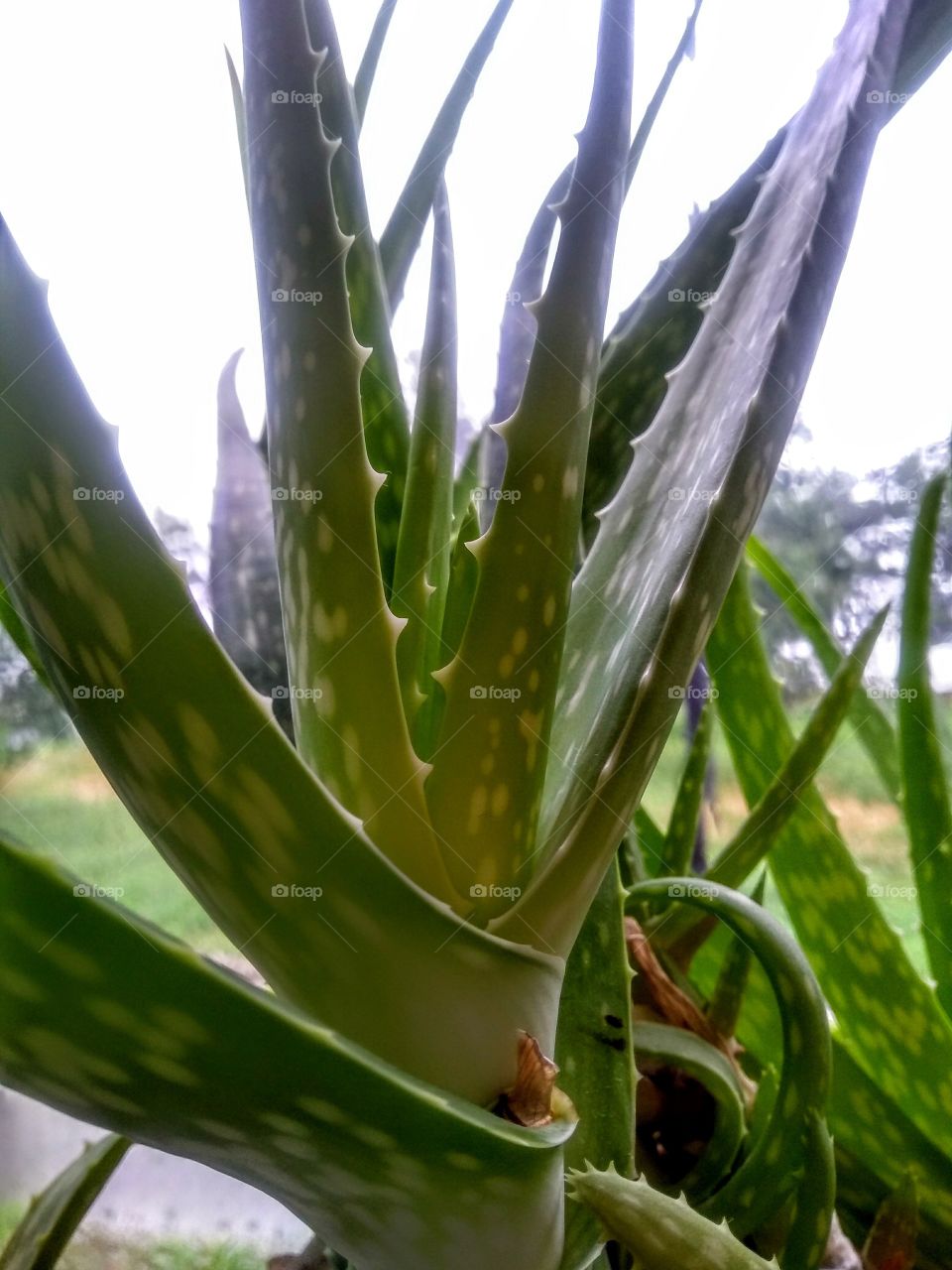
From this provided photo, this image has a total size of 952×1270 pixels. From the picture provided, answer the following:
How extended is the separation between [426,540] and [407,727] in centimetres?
7

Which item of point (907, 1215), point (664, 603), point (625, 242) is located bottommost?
point (907, 1215)

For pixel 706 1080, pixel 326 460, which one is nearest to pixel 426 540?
pixel 326 460

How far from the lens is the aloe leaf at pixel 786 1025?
22 cm

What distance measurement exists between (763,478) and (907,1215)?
0.78 feet

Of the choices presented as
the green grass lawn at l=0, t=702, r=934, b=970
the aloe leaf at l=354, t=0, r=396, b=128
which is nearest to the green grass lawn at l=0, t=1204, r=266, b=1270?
the green grass lawn at l=0, t=702, r=934, b=970

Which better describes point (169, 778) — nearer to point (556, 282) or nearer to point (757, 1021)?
point (556, 282)

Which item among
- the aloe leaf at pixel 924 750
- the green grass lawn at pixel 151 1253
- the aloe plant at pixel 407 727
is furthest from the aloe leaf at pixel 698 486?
the green grass lawn at pixel 151 1253

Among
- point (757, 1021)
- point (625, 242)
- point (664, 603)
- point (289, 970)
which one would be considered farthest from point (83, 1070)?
point (625, 242)

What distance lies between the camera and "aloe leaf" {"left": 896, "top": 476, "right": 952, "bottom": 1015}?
0.94ft

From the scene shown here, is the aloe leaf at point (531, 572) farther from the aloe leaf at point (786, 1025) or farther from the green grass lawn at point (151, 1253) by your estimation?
the green grass lawn at point (151, 1253)

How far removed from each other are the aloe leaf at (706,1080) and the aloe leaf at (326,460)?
0.12 m

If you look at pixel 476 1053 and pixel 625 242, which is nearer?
pixel 476 1053

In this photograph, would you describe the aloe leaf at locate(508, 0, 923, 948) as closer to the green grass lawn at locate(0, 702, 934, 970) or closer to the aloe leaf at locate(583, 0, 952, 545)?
the aloe leaf at locate(583, 0, 952, 545)

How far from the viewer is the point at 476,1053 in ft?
0.53
